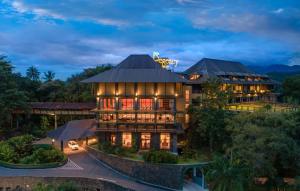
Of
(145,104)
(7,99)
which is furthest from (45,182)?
(7,99)

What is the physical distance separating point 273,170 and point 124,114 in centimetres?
1958

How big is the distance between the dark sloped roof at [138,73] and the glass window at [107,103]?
2.60 metres

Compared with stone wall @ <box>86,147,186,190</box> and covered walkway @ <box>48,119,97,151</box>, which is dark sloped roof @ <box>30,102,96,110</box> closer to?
covered walkway @ <box>48,119,97,151</box>

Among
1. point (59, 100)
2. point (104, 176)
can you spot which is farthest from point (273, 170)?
point (59, 100)

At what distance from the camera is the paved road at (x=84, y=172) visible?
37312 mm

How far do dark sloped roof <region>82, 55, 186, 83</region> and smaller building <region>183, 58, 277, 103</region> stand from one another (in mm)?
7500

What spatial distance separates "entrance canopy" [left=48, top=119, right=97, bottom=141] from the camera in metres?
45.3

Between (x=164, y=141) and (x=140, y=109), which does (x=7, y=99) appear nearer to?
(x=140, y=109)

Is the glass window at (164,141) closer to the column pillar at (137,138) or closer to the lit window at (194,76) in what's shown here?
the column pillar at (137,138)

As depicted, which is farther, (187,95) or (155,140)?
(187,95)

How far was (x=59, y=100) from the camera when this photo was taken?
66875 millimetres

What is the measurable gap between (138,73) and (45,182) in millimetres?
18044

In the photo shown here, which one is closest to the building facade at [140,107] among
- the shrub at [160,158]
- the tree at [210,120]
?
the tree at [210,120]

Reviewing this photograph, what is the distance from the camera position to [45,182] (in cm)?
3641
